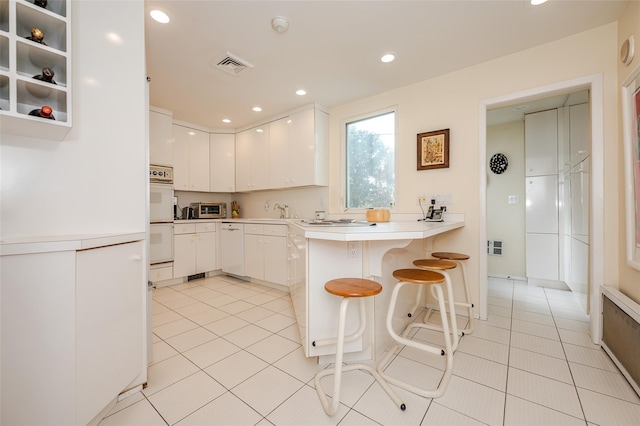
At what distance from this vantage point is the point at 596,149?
2.03m

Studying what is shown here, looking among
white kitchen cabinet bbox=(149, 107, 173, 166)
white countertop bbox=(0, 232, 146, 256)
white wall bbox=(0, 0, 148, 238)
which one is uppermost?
white kitchen cabinet bbox=(149, 107, 173, 166)

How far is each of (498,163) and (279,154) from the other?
136 inches

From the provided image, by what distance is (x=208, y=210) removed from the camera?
4.46 meters

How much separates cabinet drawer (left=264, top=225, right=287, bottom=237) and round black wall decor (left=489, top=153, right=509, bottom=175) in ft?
11.3

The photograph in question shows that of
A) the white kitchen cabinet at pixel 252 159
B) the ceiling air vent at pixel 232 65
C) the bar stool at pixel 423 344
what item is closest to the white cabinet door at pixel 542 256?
the bar stool at pixel 423 344

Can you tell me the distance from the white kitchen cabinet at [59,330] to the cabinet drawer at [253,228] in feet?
7.62

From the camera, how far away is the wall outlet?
170 cm

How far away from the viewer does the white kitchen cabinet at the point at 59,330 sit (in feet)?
3.02

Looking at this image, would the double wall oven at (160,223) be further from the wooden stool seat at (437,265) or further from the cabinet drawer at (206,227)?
the wooden stool seat at (437,265)

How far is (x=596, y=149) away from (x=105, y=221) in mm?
3524

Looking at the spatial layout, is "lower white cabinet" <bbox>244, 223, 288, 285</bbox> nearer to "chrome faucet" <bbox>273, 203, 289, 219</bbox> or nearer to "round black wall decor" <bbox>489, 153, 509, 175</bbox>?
"chrome faucet" <bbox>273, 203, 289, 219</bbox>

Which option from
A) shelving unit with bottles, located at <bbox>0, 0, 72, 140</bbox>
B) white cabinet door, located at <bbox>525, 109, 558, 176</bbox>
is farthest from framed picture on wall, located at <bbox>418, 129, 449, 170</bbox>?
shelving unit with bottles, located at <bbox>0, 0, 72, 140</bbox>

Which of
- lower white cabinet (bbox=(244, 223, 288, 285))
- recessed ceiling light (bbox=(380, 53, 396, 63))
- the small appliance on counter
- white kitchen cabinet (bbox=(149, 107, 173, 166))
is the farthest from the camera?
the small appliance on counter

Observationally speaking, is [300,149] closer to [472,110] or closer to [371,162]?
[371,162]
